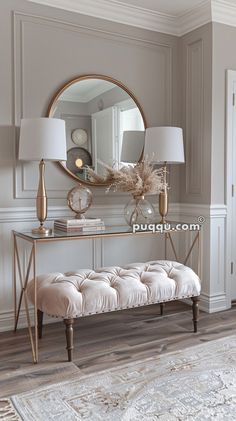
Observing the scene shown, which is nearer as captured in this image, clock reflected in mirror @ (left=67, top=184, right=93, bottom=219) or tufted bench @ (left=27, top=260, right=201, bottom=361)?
tufted bench @ (left=27, top=260, right=201, bottom=361)

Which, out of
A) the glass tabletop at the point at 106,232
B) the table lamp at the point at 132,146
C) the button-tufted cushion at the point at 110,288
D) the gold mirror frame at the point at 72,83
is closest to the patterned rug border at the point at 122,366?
the button-tufted cushion at the point at 110,288

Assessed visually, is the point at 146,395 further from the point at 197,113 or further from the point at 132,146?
the point at 197,113

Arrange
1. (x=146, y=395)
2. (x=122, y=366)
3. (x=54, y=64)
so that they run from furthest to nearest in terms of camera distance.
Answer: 1. (x=54, y=64)
2. (x=122, y=366)
3. (x=146, y=395)

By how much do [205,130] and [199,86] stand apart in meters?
0.39

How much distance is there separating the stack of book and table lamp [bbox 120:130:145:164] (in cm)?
76

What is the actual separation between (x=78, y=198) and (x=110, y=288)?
0.78 metres

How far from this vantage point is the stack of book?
2781 mm

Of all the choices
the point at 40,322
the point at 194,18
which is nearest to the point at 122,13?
the point at 194,18

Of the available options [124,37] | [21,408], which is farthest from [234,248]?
[21,408]

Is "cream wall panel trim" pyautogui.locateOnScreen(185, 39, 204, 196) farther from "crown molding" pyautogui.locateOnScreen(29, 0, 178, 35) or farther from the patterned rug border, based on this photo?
the patterned rug border

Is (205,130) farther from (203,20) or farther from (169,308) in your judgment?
(169,308)

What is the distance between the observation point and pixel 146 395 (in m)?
2.02

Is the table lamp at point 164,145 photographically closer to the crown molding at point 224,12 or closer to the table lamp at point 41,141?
the table lamp at point 41,141

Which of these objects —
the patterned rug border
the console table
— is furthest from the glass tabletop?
the patterned rug border
